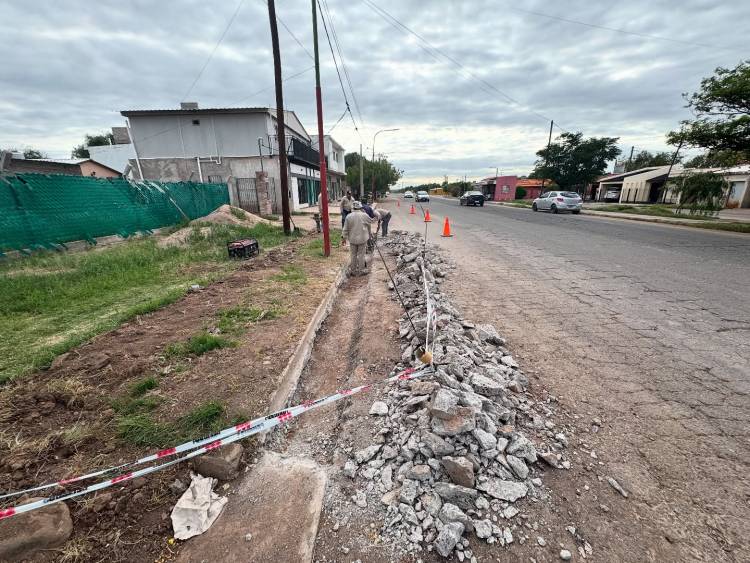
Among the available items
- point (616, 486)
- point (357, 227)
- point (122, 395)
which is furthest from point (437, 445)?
point (357, 227)

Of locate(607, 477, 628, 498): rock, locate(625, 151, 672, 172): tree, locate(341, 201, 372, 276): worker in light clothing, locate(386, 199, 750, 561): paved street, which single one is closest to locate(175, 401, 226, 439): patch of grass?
locate(386, 199, 750, 561): paved street

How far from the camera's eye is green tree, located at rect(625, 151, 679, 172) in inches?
2219

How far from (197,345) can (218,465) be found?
1.84m

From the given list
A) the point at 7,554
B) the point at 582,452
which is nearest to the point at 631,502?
the point at 582,452

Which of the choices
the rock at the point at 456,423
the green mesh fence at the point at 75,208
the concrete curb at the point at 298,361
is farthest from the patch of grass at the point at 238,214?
the rock at the point at 456,423

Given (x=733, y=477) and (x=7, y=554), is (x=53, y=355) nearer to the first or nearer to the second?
(x=7, y=554)

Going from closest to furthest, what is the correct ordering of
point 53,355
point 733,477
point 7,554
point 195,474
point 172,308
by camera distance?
point 7,554, point 733,477, point 195,474, point 53,355, point 172,308

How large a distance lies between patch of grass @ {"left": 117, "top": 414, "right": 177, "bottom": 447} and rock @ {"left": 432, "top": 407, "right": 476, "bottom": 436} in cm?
204

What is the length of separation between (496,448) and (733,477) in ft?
4.96

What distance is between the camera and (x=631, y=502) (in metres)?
1.98

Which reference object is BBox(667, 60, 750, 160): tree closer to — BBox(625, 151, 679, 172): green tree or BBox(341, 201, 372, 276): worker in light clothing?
BBox(341, 201, 372, 276): worker in light clothing

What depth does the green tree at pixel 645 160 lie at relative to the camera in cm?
5638

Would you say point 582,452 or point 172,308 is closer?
point 582,452

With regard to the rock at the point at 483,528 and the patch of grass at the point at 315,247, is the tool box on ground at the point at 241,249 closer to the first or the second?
the patch of grass at the point at 315,247
